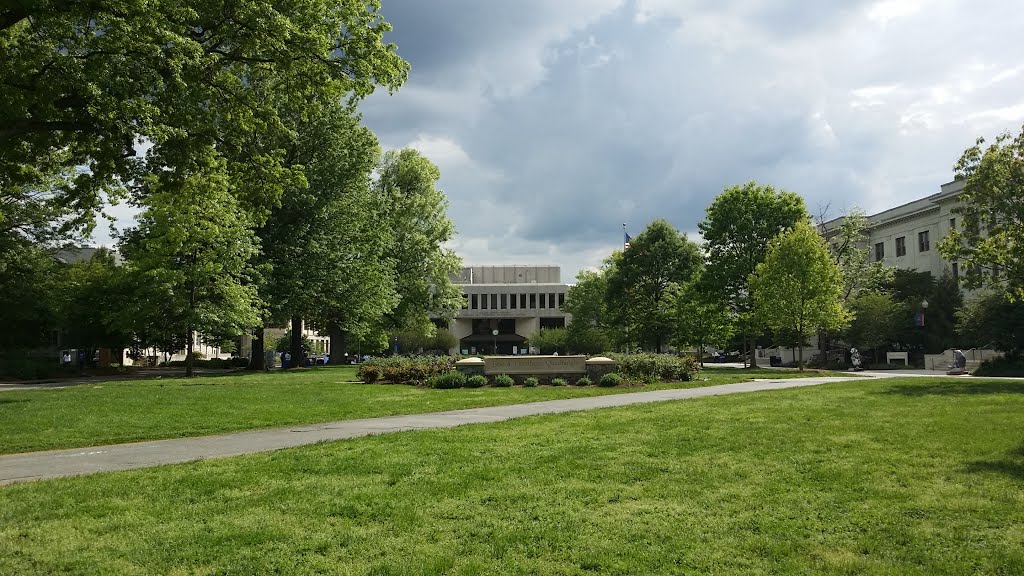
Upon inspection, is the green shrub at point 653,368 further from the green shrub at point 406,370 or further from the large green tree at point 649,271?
the large green tree at point 649,271

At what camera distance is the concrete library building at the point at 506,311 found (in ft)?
365

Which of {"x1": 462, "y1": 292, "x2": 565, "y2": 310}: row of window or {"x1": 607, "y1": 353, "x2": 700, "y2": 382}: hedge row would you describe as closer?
{"x1": 607, "y1": 353, "x2": 700, "y2": 382}: hedge row

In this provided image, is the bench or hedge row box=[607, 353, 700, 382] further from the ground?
hedge row box=[607, 353, 700, 382]

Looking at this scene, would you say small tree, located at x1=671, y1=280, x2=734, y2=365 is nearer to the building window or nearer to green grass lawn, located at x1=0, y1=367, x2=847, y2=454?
green grass lawn, located at x1=0, y1=367, x2=847, y2=454

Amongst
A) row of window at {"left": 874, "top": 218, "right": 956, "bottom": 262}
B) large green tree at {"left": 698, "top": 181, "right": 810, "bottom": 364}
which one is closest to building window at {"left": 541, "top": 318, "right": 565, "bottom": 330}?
row of window at {"left": 874, "top": 218, "right": 956, "bottom": 262}

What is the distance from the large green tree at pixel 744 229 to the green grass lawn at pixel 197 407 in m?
28.0

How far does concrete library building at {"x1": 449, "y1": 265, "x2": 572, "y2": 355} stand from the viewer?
111125 millimetres

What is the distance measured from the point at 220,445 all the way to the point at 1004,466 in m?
11.1

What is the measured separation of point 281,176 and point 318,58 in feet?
8.45

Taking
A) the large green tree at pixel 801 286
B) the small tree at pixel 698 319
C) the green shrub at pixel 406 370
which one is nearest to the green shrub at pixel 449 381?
the green shrub at pixel 406 370

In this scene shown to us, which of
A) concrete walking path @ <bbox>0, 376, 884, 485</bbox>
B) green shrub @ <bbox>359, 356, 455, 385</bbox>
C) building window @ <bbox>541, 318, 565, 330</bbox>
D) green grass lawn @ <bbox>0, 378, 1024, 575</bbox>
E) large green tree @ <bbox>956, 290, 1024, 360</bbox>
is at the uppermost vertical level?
building window @ <bbox>541, 318, 565, 330</bbox>

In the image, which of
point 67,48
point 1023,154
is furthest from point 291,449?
point 1023,154

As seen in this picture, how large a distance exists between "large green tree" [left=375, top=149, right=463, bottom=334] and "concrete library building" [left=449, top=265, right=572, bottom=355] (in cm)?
5718

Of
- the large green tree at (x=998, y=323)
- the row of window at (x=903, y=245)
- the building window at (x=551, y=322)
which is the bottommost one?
the large green tree at (x=998, y=323)
